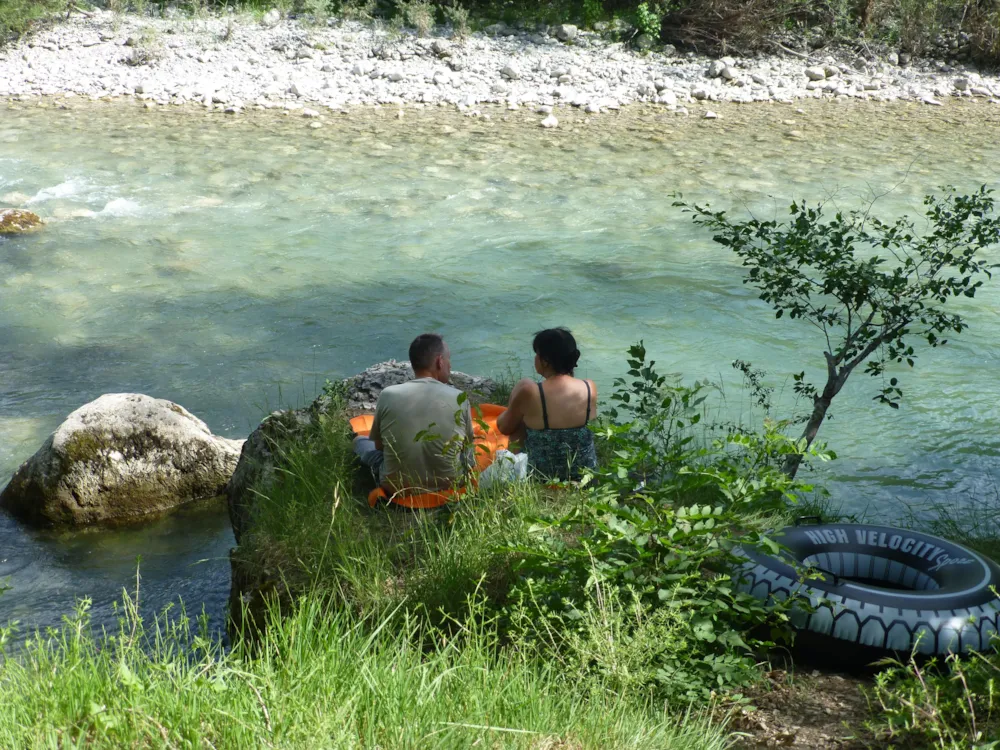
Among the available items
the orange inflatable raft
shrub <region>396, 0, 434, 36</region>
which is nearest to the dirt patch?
the orange inflatable raft

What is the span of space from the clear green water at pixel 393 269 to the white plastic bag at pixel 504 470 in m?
1.60

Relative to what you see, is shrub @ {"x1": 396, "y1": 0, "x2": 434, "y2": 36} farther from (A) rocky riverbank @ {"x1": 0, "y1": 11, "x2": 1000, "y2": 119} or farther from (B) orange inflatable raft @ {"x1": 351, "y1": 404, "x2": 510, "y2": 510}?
(B) orange inflatable raft @ {"x1": 351, "y1": 404, "x2": 510, "y2": 510}

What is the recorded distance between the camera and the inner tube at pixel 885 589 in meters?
3.59

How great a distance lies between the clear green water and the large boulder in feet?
0.61

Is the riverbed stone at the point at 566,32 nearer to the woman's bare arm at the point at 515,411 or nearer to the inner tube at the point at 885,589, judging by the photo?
the woman's bare arm at the point at 515,411

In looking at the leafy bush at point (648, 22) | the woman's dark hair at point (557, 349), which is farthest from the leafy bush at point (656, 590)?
the leafy bush at point (648, 22)

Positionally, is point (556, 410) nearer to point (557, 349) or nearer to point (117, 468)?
point (557, 349)

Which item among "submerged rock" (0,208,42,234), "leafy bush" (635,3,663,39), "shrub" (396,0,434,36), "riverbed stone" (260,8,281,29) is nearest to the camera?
"submerged rock" (0,208,42,234)

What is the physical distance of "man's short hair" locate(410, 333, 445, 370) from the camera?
16.7ft

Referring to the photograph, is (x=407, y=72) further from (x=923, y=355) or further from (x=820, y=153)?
(x=923, y=355)

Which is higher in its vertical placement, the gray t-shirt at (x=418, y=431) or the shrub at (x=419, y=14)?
the shrub at (x=419, y=14)

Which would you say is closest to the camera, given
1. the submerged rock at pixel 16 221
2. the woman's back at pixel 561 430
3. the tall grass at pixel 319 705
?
the tall grass at pixel 319 705

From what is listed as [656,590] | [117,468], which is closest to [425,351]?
[656,590]

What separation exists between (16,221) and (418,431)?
9014 mm
